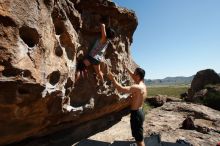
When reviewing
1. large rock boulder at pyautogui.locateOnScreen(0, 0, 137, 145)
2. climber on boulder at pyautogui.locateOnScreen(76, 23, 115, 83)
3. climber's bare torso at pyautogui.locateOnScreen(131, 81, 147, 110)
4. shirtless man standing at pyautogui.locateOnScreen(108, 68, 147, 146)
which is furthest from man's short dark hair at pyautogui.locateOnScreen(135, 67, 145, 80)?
large rock boulder at pyautogui.locateOnScreen(0, 0, 137, 145)

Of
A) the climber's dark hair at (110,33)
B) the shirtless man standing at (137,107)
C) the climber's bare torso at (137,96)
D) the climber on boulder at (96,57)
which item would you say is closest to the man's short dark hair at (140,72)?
the shirtless man standing at (137,107)

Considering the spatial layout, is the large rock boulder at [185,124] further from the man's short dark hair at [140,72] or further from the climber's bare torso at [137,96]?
the man's short dark hair at [140,72]

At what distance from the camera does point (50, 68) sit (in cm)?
772

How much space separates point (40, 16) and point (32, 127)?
3237 mm

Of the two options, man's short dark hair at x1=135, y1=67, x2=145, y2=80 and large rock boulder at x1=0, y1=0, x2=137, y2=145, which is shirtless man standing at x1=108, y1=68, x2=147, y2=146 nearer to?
man's short dark hair at x1=135, y1=67, x2=145, y2=80

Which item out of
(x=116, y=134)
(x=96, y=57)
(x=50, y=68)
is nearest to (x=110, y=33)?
(x=96, y=57)

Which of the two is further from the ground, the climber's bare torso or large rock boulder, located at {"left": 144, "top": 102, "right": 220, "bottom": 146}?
the climber's bare torso

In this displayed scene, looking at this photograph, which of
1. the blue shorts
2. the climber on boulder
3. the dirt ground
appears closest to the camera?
the blue shorts

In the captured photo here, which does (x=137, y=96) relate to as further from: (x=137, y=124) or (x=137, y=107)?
(x=137, y=124)

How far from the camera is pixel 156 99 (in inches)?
1001

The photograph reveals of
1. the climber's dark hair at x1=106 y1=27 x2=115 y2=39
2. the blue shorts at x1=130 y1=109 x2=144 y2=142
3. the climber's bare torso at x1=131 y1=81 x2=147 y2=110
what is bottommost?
the blue shorts at x1=130 y1=109 x2=144 y2=142

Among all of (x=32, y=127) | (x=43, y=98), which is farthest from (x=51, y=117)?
(x=43, y=98)

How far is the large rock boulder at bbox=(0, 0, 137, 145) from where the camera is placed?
6758 mm

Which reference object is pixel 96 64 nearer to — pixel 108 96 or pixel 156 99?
pixel 108 96
